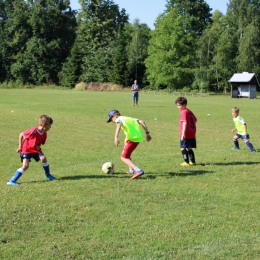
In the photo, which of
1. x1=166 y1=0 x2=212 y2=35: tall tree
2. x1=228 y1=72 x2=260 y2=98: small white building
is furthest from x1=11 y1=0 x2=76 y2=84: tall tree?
x1=228 y1=72 x2=260 y2=98: small white building

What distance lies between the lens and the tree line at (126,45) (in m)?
74.4

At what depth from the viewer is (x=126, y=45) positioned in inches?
3846

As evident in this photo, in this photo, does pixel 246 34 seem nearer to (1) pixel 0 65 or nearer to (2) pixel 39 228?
(1) pixel 0 65

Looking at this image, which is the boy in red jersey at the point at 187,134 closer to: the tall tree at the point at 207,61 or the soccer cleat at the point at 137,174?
the soccer cleat at the point at 137,174

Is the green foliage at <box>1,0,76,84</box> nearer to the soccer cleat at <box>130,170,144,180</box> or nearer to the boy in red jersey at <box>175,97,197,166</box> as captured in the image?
the boy in red jersey at <box>175,97,197,166</box>

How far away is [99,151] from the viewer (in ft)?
40.9

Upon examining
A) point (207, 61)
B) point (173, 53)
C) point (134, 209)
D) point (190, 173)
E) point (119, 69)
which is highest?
point (173, 53)

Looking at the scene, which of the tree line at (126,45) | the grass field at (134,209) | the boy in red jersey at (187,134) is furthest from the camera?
the tree line at (126,45)

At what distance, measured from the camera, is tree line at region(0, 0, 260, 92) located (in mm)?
74375

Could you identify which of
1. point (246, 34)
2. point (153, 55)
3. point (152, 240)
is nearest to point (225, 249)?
point (152, 240)

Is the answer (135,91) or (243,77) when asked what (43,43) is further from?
(135,91)

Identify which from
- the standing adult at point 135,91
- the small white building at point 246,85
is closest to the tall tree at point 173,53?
the small white building at point 246,85

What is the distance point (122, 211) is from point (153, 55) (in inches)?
2893

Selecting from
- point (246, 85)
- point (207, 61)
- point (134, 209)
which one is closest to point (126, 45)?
point (207, 61)
